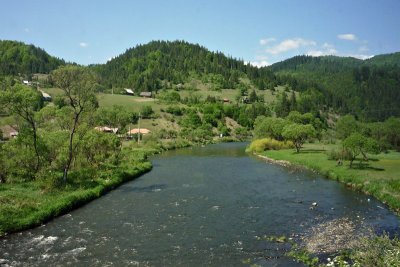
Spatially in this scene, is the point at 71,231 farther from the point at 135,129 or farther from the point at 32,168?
the point at 135,129

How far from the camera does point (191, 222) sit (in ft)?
130

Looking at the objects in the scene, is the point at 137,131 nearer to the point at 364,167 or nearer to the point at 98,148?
the point at 98,148

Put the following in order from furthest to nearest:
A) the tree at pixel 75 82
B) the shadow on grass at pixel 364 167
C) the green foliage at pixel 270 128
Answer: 1. the green foliage at pixel 270 128
2. the shadow on grass at pixel 364 167
3. the tree at pixel 75 82

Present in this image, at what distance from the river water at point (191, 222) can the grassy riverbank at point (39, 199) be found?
1.22 m

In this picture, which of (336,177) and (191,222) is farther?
(336,177)

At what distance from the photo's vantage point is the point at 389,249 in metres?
22.2

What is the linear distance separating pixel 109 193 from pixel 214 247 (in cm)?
2677

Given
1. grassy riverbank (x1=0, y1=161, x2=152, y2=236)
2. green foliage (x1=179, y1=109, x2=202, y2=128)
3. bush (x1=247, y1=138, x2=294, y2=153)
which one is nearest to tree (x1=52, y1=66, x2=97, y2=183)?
grassy riverbank (x1=0, y1=161, x2=152, y2=236)

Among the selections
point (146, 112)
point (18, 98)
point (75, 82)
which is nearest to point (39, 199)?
point (18, 98)

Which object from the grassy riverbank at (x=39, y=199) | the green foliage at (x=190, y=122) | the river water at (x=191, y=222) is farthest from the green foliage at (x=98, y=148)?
the green foliage at (x=190, y=122)

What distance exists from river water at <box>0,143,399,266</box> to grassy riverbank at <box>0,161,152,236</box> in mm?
1217

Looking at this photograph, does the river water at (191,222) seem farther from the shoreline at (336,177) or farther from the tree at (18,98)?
the tree at (18,98)

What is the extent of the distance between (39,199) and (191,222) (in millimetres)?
18973

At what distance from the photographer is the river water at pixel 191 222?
29.8m
